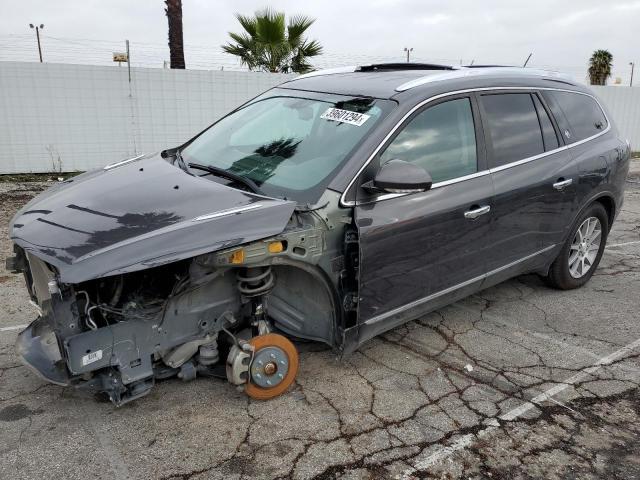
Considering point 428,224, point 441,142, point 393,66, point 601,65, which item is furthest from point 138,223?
point 601,65

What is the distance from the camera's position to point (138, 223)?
A: 8.84ft

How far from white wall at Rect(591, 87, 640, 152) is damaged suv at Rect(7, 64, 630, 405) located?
662 inches

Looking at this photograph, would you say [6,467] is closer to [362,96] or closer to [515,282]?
[362,96]

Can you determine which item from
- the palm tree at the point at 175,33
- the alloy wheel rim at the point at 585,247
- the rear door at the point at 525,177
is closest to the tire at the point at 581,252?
the alloy wheel rim at the point at 585,247

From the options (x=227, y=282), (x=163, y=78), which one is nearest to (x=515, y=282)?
(x=227, y=282)

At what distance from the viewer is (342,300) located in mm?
3139

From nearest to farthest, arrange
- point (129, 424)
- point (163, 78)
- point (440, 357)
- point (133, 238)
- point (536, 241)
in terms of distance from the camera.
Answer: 1. point (133, 238)
2. point (129, 424)
3. point (440, 357)
4. point (536, 241)
5. point (163, 78)

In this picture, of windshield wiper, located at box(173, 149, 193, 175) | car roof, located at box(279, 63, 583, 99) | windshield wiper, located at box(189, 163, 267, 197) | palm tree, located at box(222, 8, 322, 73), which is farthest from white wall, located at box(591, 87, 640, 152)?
windshield wiper, located at box(189, 163, 267, 197)

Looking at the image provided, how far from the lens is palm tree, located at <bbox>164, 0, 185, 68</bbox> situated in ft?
40.3

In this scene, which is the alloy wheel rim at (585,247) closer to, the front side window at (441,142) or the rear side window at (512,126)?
the rear side window at (512,126)

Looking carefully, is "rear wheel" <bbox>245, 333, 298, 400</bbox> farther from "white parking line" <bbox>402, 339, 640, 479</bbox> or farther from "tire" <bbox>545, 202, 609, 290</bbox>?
"tire" <bbox>545, 202, 609, 290</bbox>

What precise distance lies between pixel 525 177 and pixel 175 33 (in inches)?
413

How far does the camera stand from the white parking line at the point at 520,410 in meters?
2.72

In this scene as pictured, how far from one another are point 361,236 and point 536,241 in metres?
1.88
